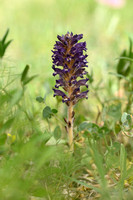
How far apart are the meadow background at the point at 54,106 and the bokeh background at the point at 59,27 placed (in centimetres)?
1

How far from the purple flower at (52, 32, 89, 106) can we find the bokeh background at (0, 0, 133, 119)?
5.89 ft

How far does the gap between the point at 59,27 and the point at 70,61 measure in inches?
130

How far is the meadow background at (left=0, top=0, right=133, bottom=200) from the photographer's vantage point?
1.48m

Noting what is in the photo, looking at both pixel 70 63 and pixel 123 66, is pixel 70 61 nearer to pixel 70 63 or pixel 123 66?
pixel 70 63

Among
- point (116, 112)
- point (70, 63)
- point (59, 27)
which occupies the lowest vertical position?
point (116, 112)

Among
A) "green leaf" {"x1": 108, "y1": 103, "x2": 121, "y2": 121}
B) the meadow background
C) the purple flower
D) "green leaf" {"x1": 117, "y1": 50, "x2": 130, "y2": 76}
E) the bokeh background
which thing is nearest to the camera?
the meadow background

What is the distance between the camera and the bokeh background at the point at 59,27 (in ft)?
13.9

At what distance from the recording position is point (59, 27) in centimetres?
501

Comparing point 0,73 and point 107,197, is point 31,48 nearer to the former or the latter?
point 0,73

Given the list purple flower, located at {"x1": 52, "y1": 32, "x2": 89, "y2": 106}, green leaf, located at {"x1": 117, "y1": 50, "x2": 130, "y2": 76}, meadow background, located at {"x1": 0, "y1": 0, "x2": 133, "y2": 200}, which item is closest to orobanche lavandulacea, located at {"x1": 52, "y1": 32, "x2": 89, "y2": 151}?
purple flower, located at {"x1": 52, "y1": 32, "x2": 89, "y2": 106}

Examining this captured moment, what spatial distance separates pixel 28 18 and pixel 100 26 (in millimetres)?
1328

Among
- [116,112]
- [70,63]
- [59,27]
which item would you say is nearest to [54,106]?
[116,112]

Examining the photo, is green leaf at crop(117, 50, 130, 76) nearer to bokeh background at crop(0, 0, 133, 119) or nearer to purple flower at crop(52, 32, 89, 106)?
purple flower at crop(52, 32, 89, 106)

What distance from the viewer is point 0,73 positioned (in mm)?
2092
